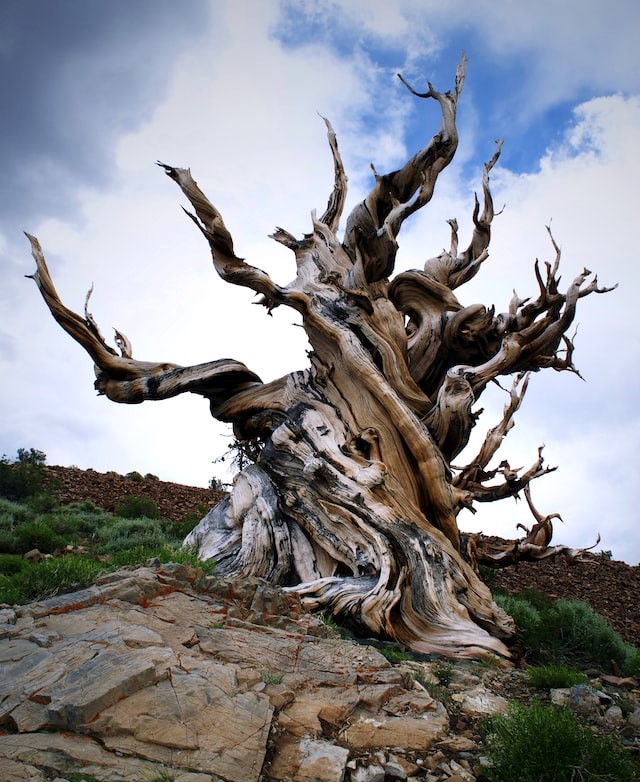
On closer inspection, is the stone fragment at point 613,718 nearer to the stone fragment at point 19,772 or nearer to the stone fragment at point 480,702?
the stone fragment at point 480,702

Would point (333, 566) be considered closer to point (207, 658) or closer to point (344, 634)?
point (344, 634)

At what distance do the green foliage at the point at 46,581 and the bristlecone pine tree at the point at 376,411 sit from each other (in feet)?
6.21

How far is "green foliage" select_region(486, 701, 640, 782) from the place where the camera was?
243 centimetres

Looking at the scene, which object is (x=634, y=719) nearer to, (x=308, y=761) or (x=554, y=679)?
(x=554, y=679)

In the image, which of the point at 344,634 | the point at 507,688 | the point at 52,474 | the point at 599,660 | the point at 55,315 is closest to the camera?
the point at 507,688

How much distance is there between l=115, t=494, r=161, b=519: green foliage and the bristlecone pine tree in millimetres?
3682

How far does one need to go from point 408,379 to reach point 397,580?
286 cm

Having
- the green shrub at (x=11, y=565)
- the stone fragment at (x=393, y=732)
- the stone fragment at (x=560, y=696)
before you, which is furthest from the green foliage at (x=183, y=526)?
the stone fragment at (x=393, y=732)

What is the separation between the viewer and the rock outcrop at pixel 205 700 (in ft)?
7.54

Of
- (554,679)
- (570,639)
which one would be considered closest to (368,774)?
(554,679)

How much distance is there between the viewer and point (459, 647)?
485cm

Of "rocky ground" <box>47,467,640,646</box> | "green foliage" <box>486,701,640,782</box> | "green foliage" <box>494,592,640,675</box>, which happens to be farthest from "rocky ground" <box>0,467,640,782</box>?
"rocky ground" <box>47,467,640,646</box>

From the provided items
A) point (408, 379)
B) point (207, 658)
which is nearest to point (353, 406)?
point (408, 379)

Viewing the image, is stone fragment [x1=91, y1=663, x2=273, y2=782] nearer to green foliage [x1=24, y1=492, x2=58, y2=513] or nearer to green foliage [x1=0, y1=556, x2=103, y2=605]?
green foliage [x1=0, y1=556, x2=103, y2=605]
